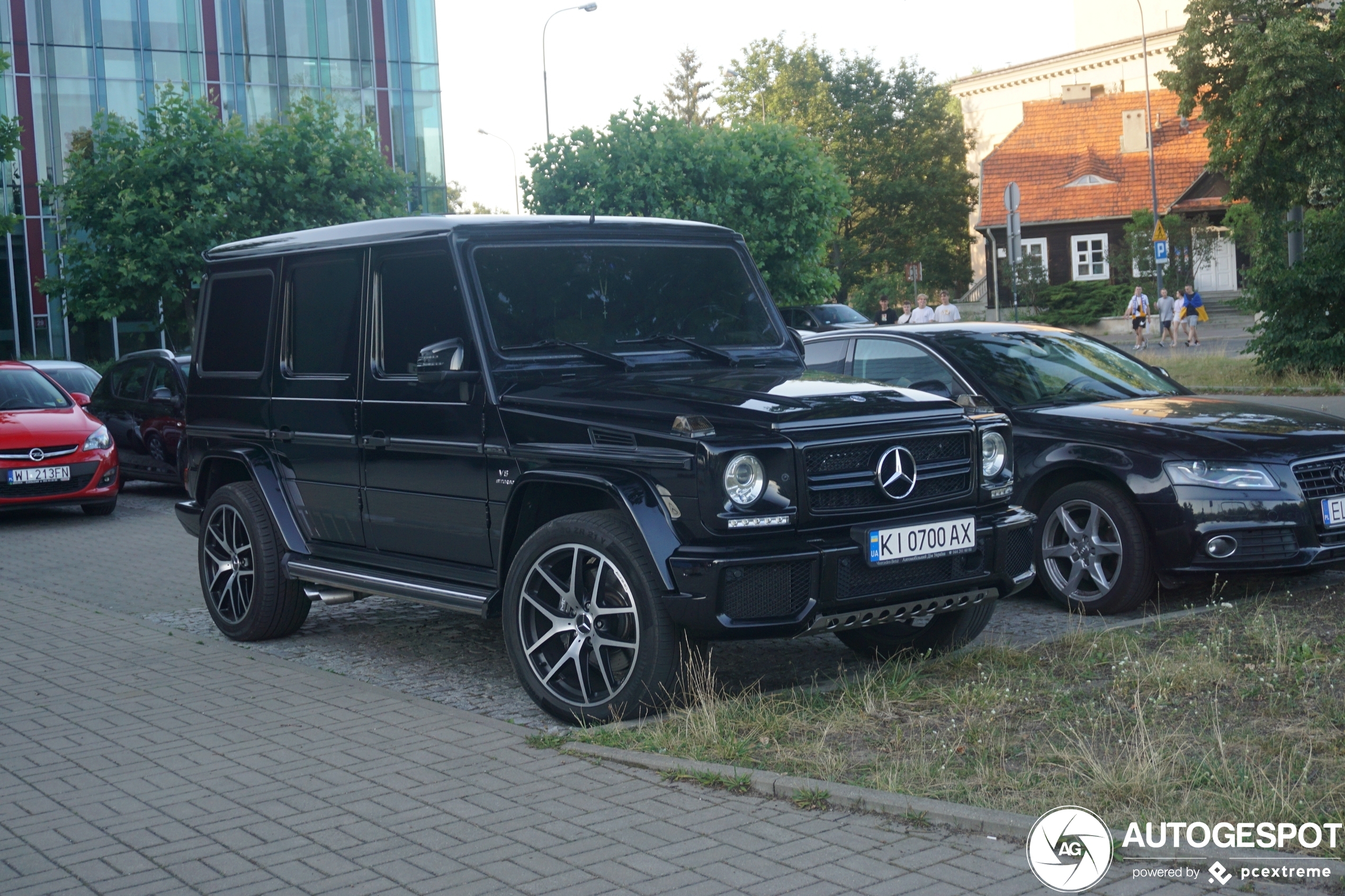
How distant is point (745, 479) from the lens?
17.4 feet

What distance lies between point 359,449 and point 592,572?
1.83 meters

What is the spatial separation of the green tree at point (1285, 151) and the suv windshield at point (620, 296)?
16186 millimetres

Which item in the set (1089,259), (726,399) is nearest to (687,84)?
(1089,259)

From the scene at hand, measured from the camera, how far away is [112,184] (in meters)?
32.0

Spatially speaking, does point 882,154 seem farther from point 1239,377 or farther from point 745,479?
point 745,479

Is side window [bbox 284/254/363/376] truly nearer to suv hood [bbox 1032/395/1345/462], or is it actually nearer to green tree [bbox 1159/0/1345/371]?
suv hood [bbox 1032/395/1345/462]

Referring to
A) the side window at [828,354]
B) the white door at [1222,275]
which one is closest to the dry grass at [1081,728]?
the side window at [828,354]

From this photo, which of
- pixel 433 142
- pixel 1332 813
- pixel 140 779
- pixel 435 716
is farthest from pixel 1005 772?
pixel 433 142

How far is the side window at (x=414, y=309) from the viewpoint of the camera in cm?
647

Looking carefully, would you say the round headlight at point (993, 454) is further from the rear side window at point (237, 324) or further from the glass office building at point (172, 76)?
the glass office building at point (172, 76)

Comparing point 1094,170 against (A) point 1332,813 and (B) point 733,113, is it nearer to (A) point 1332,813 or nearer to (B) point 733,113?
(B) point 733,113

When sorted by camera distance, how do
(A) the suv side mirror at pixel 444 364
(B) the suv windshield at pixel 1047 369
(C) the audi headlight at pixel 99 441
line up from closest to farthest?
(A) the suv side mirror at pixel 444 364 < (B) the suv windshield at pixel 1047 369 < (C) the audi headlight at pixel 99 441

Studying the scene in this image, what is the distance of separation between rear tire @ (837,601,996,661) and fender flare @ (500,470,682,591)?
1509 mm

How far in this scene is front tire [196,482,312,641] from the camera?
7.62m
